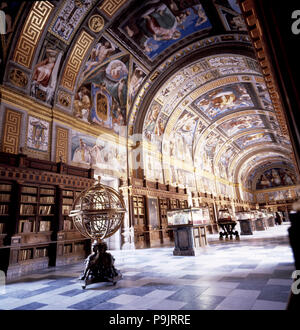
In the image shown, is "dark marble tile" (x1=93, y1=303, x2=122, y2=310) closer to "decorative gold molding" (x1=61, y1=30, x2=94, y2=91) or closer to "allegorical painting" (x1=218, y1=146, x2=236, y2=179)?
"decorative gold molding" (x1=61, y1=30, x2=94, y2=91)

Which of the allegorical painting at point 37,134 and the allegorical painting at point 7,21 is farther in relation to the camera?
the allegorical painting at point 37,134

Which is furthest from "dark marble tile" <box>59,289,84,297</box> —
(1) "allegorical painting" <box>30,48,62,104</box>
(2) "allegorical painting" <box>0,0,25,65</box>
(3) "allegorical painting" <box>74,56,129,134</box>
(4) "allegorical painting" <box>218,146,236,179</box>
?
(4) "allegorical painting" <box>218,146,236,179</box>

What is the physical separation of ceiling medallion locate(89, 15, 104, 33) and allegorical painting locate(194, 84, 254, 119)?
412 inches

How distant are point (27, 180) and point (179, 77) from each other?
40.4 ft

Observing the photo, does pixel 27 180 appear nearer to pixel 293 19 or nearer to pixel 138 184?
pixel 138 184

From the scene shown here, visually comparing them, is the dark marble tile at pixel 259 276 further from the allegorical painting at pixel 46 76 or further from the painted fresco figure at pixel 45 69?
the painted fresco figure at pixel 45 69

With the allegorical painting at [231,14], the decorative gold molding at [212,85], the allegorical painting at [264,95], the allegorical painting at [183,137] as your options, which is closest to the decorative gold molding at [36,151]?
the allegorical painting at [231,14]

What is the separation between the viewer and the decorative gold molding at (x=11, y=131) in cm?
827

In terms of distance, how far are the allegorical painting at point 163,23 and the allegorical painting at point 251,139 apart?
63.8 ft

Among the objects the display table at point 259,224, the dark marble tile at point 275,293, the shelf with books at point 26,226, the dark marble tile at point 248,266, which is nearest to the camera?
the dark marble tile at point 275,293

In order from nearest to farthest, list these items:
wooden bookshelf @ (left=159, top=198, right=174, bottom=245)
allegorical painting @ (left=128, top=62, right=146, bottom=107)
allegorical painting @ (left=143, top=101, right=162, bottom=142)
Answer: allegorical painting @ (left=128, top=62, right=146, bottom=107) < wooden bookshelf @ (left=159, top=198, right=174, bottom=245) < allegorical painting @ (left=143, top=101, right=162, bottom=142)

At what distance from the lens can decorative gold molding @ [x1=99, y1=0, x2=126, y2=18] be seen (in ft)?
33.3

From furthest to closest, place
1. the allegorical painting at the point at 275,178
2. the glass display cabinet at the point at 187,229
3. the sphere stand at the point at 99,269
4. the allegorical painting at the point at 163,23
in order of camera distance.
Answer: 1. the allegorical painting at the point at 275,178
2. the allegorical painting at the point at 163,23
3. the glass display cabinet at the point at 187,229
4. the sphere stand at the point at 99,269
